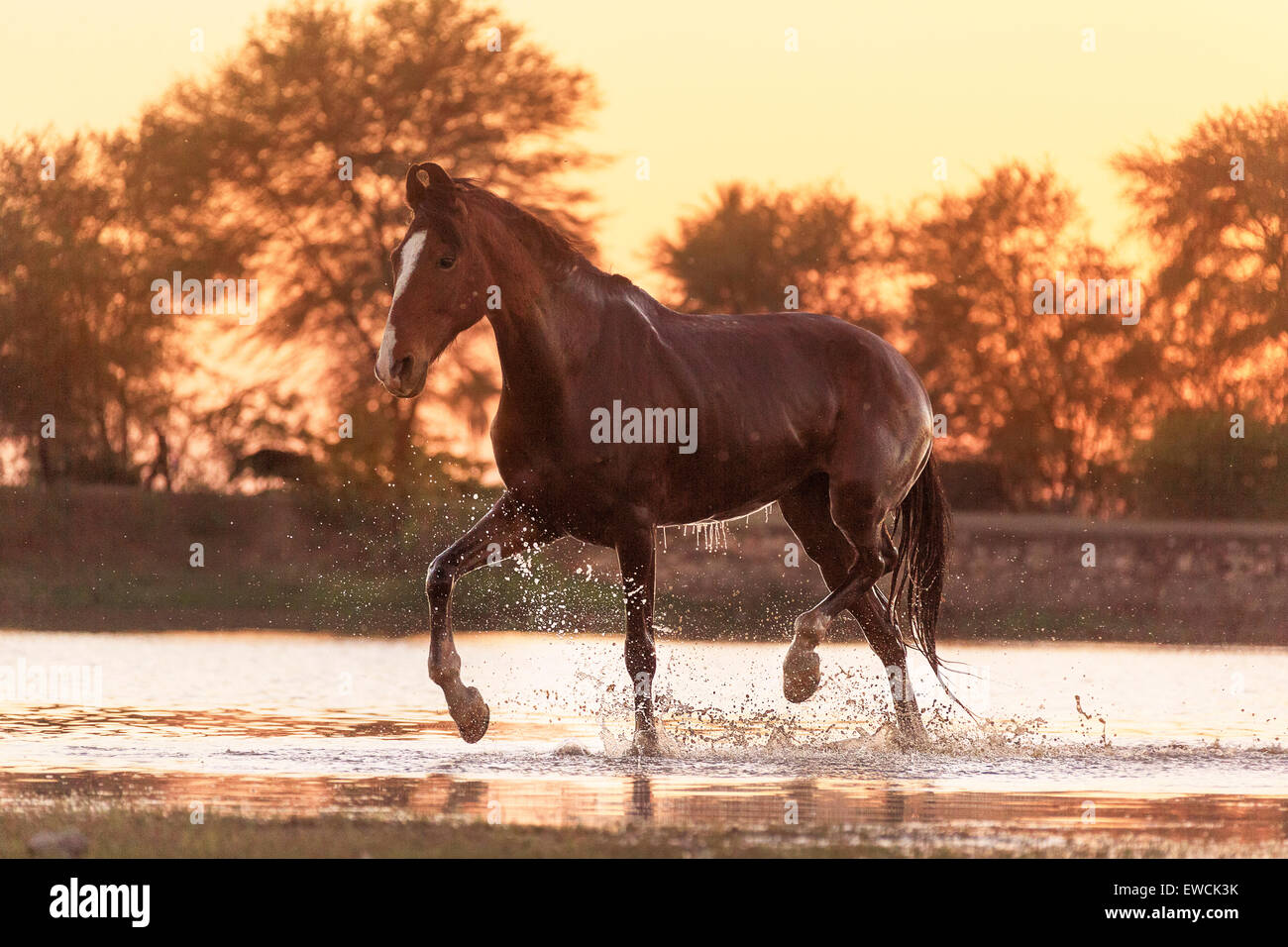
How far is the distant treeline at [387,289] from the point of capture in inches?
1336

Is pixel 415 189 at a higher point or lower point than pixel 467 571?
higher

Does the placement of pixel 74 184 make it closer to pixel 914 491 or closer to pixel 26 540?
pixel 26 540

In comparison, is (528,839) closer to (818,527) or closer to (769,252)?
(818,527)

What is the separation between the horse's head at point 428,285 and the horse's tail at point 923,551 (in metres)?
3.34

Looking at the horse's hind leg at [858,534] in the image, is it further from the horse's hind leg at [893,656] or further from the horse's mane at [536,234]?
the horse's mane at [536,234]

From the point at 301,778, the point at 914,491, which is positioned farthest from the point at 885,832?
the point at 914,491

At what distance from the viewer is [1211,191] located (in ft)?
126

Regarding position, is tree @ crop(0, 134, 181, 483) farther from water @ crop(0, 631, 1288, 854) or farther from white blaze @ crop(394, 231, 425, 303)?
white blaze @ crop(394, 231, 425, 303)

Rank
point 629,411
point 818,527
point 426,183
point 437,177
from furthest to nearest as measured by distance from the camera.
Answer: point 818,527
point 629,411
point 426,183
point 437,177

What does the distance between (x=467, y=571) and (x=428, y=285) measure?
52.8 inches

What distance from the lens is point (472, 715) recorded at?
30.5 feet

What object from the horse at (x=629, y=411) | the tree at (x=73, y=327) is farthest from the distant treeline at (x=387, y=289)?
the horse at (x=629, y=411)

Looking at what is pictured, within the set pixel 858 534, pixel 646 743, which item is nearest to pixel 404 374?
pixel 646 743

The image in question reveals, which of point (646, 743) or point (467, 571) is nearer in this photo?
point (467, 571)
